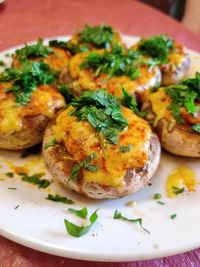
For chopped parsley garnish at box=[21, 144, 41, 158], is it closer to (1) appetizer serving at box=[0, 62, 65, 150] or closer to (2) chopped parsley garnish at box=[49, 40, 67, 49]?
(1) appetizer serving at box=[0, 62, 65, 150]

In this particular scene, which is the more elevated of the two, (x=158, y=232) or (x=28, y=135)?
(x=28, y=135)

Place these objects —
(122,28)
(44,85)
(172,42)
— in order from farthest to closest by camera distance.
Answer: (122,28), (172,42), (44,85)

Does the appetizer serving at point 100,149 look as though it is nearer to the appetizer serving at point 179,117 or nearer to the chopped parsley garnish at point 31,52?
the appetizer serving at point 179,117

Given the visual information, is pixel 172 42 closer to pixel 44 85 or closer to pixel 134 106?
pixel 134 106

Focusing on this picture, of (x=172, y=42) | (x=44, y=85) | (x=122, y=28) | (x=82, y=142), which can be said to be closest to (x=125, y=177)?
(x=82, y=142)

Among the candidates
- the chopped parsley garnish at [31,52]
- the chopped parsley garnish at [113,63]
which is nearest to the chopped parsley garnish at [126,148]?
the chopped parsley garnish at [113,63]

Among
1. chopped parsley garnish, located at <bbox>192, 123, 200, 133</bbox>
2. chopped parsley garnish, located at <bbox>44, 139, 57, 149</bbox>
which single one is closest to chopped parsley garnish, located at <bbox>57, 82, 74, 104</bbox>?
chopped parsley garnish, located at <bbox>44, 139, 57, 149</bbox>
